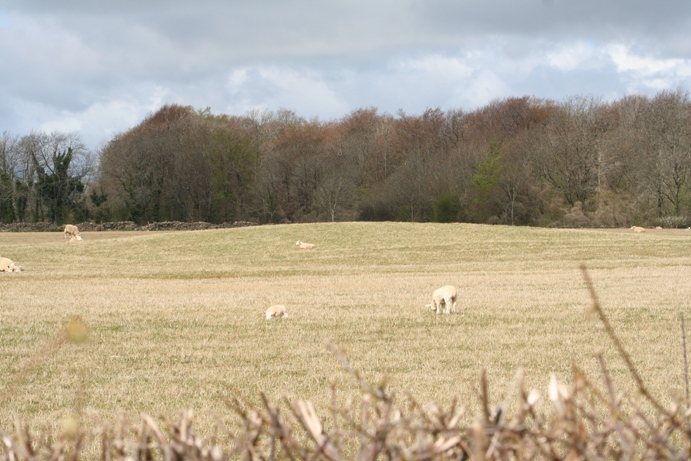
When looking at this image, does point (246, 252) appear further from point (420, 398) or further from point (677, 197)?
point (677, 197)

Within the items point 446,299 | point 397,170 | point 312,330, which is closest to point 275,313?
point 312,330

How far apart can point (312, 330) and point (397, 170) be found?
74.5 metres

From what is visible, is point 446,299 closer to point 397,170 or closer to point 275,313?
point 275,313

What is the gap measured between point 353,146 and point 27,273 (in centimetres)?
6748

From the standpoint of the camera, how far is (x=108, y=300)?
68.5 ft

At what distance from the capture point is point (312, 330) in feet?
48.3

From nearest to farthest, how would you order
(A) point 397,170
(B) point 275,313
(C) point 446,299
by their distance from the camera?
(B) point 275,313 → (C) point 446,299 → (A) point 397,170

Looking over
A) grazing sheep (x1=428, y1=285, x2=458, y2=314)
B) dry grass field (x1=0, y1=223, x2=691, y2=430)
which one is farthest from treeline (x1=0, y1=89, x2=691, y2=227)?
grazing sheep (x1=428, y1=285, x2=458, y2=314)

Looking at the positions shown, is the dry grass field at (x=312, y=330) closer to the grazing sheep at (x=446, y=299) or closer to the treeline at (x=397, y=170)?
the grazing sheep at (x=446, y=299)

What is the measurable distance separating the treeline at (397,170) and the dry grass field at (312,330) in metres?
37.0

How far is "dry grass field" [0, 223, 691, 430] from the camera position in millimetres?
9523

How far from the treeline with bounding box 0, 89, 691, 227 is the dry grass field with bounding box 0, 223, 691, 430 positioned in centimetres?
3701

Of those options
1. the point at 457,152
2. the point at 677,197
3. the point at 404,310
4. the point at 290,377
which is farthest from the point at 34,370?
the point at 457,152

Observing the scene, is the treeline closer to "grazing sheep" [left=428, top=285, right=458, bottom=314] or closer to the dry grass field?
the dry grass field
